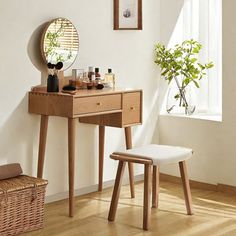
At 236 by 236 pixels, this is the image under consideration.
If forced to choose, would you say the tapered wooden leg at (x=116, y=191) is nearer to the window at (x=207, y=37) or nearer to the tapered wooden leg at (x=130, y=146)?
the tapered wooden leg at (x=130, y=146)

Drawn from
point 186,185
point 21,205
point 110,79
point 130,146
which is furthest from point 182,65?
point 21,205

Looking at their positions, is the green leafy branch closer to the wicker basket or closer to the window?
the window

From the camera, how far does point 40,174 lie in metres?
4.26

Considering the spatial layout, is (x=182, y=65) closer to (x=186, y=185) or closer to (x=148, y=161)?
(x=186, y=185)

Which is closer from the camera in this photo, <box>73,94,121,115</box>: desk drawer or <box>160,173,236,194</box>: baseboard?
<box>73,94,121,115</box>: desk drawer

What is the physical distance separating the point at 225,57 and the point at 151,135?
961mm

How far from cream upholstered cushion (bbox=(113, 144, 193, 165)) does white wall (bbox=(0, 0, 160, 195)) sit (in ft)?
2.15

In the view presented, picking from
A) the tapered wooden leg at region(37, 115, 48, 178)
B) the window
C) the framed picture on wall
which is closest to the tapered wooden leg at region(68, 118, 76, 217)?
the tapered wooden leg at region(37, 115, 48, 178)

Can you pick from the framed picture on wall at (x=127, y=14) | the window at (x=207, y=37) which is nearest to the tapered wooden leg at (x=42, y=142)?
the framed picture on wall at (x=127, y=14)

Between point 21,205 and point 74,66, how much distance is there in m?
1.21

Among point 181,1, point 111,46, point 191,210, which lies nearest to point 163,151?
point 191,210

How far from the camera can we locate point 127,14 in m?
4.91

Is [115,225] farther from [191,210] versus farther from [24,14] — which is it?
[24,14]

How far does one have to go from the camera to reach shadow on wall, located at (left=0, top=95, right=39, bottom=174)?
4.14 m
